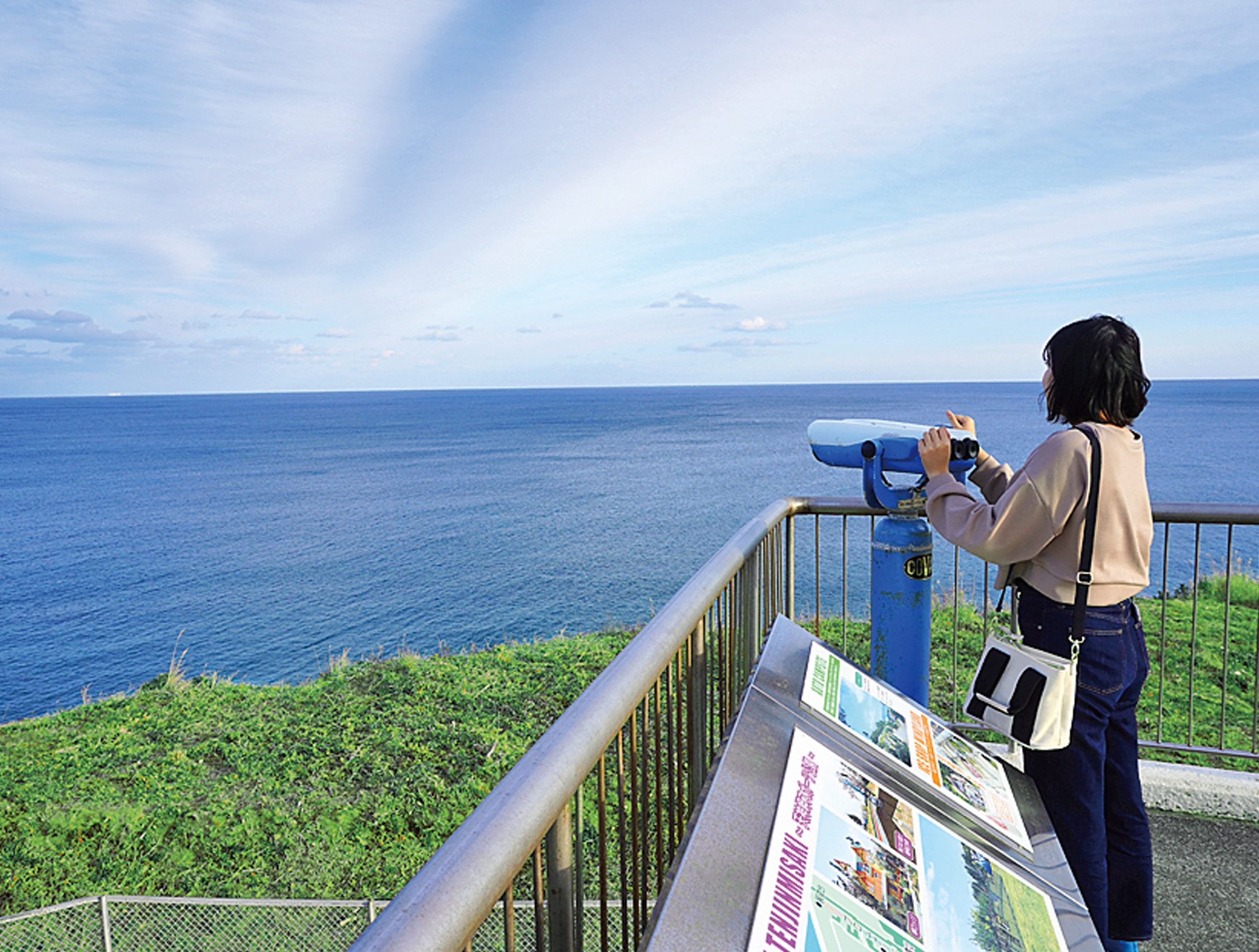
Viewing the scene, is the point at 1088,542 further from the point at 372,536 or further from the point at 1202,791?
the point at 372,536

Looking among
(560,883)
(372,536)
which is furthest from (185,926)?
(372,536)

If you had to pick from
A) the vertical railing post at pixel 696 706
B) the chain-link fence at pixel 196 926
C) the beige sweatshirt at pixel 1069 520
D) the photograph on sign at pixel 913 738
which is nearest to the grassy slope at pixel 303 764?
the chain-link fence at pixel 196 926

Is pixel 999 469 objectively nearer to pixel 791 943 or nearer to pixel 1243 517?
pixel 1243 517

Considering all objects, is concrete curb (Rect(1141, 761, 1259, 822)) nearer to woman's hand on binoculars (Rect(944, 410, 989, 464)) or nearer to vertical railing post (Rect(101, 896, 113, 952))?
woman's hand on binoculars (Rect(944, 410, 989, 464))

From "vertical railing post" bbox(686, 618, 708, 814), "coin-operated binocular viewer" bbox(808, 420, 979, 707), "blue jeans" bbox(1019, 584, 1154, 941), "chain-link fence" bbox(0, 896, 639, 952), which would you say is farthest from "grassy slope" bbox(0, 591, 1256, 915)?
"vertical railing post" bbox(686, 618, 708, 814)

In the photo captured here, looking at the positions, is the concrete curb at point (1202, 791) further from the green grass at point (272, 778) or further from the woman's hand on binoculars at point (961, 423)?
the green grass at point (272, 778)

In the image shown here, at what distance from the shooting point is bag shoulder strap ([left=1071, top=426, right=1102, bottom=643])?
7.08 feet

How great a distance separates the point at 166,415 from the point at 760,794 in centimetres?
21144

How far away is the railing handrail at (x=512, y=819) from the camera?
0.70 metres

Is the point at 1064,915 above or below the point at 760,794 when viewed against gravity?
below

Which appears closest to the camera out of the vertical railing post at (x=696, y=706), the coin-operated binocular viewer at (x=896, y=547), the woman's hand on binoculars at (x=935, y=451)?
the vertical railing post at (x=696, y=706)

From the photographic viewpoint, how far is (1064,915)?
155cm

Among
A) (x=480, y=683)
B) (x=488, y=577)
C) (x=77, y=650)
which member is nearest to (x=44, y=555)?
(x=77, y=650)

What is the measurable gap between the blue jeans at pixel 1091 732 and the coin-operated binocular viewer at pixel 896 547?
1.78 ft
